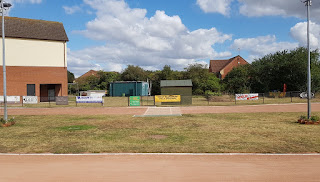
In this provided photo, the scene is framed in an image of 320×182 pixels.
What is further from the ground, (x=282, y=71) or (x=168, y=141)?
(x=282, y=71)

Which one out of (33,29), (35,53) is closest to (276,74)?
(35,53)

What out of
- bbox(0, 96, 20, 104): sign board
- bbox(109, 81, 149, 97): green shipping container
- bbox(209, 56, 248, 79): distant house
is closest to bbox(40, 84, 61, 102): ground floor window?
bbox(0, 96, 20, 104): sign board

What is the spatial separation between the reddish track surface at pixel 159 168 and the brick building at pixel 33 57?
101ft

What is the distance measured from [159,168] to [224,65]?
74.1m

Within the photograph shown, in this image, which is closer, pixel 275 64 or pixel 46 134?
pixel 46 134

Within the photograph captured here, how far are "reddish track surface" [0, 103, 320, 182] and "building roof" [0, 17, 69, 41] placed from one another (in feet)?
113

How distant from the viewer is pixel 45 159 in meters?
7.98

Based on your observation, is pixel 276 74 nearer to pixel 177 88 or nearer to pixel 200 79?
pixel 200 79

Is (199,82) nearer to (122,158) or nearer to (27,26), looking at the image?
(27,26)

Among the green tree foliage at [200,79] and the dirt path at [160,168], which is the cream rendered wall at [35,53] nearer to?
the green tree foliage at [200,79]

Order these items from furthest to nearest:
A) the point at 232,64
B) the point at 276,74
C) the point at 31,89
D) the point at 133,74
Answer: the point at 232,64 < the point at 133,74 < the point at 276,74 < the point at 31,89

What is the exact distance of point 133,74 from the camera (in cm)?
7094

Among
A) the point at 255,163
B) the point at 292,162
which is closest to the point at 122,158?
the point at 255,163

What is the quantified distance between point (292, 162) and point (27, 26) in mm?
41845
